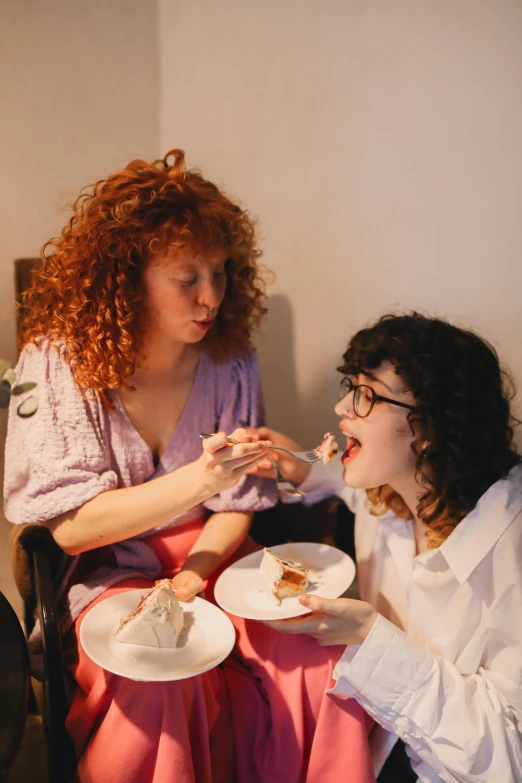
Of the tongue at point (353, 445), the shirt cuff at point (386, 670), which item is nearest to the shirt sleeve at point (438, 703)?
the shirt cuff at point (386, 670)

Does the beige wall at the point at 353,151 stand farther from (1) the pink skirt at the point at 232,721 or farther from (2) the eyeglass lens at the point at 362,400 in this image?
(1) the pink skirt at the point at 232,721

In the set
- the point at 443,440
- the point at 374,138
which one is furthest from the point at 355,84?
the point at 443,440

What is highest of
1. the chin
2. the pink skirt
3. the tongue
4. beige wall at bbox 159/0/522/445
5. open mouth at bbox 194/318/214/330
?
beige wall at bbox 159/0/522/445

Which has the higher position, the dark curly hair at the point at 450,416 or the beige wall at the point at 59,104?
the beige wall at the point at 59,104

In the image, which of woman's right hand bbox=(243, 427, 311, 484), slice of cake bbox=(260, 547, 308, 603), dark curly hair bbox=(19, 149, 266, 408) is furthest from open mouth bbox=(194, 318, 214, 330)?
slice of cake bbox=(260, 547, 308, 603)

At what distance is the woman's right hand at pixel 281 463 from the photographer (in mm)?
1526

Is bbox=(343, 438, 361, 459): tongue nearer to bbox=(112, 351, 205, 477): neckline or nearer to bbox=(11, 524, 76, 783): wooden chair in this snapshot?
bbox=(112, 351, 205, 477): neckline

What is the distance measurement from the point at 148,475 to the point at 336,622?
1.74ft

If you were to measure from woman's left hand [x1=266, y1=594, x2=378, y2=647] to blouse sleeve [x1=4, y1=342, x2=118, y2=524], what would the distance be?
1.50ft

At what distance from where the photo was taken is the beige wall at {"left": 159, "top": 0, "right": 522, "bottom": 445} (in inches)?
59.7

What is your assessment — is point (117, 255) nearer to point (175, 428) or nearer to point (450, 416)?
point (175, 428)

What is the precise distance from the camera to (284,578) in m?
1.27

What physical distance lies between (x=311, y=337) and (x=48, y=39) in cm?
102

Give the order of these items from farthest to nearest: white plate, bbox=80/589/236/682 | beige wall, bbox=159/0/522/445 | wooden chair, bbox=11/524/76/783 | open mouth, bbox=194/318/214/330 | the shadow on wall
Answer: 1. the shadow on wall
2. beige wall, bbox=159/0/522/445
3. open mouth, bbox=194/318/214/330
4. wooden chair, bbox=11/524/76/783
5. white plate, bbox=80/589/236/682
